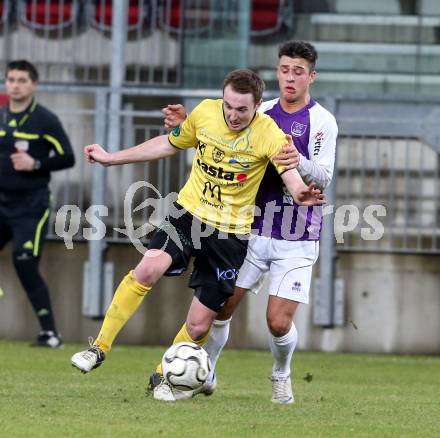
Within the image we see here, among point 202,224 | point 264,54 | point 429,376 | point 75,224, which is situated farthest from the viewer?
point 264,54

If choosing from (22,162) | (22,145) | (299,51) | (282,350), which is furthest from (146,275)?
(22,145)

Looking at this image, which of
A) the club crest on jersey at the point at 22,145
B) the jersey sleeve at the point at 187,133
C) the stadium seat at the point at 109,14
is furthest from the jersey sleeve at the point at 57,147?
the jersey sleeve at the point at 187,133

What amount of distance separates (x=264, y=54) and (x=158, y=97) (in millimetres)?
1305

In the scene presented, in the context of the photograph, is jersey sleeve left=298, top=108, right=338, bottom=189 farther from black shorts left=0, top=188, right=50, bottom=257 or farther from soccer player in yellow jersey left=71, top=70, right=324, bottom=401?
black shorts left=0, top=188, right=50, bottom=257

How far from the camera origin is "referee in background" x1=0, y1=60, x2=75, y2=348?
11.6 meters

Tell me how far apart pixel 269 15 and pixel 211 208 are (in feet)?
21.6

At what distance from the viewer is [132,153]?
8070 mm

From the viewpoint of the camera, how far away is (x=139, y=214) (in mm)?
12320

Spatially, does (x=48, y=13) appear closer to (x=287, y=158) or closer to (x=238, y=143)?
(x=238, y=143)

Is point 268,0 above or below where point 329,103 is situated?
above

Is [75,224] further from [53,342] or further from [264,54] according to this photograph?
[264,54]

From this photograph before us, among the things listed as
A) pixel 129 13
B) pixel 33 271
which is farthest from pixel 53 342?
pixel 129 13

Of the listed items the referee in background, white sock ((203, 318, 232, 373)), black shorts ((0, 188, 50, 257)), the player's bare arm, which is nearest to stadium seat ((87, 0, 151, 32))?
the referee in background

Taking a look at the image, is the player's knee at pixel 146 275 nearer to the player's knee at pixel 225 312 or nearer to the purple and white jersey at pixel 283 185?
the player's knee at pixel 225 312
